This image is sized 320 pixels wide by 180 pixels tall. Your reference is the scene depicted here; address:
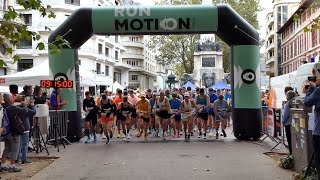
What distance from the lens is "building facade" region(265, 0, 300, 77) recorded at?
270ft

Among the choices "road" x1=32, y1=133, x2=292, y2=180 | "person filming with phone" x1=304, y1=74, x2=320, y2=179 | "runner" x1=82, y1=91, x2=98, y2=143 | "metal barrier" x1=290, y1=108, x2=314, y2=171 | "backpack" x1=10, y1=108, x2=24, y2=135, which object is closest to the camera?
"person filming with phone" x1=304, y1=74, x2=320, y2=179

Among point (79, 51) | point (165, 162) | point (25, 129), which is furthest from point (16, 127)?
point (79, 51)

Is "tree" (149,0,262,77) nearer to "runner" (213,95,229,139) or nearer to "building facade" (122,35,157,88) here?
"building facade" (122,35,157,88)

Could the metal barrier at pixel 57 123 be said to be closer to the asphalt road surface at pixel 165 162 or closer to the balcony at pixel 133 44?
the asphalt road surface at pixel 165 162

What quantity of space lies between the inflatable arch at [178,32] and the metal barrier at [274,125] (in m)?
0.50

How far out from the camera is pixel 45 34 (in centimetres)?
5169

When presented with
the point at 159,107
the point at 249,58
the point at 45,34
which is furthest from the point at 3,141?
the point at 45,34

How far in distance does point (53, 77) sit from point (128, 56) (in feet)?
264

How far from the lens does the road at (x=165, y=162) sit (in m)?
8.99

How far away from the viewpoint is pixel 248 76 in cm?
1464

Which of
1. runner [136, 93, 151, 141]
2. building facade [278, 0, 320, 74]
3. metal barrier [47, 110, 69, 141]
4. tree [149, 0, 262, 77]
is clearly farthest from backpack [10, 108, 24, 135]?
tree [149, 0, 262, 77]

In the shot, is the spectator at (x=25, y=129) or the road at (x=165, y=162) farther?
the spectator at (x=25, y=129)

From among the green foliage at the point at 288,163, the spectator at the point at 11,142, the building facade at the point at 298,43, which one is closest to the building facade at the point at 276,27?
the building facade at the point at 298,43

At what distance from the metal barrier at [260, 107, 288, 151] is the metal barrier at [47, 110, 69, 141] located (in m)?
6.38
